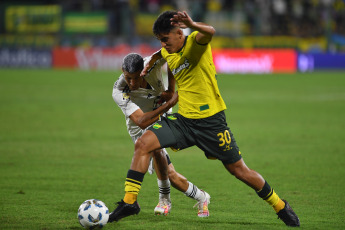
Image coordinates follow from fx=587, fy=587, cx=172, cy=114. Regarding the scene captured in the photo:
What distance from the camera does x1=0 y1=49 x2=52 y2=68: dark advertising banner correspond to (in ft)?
121

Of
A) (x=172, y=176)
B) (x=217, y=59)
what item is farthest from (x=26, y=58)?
(x=172, y=176)

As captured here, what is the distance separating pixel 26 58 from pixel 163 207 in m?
32.0

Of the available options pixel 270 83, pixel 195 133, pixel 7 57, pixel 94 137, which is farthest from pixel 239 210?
pixel 7 57

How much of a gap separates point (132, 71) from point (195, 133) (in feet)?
3.19

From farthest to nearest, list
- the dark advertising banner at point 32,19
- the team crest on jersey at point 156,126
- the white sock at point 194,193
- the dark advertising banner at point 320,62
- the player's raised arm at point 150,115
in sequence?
the dark advertising banner at point 32,19
the dark advertising banner at point 320,62
the white sock at point 194,193
the player's raised arm at point 150,115
the team crest on jersey at point 156,126

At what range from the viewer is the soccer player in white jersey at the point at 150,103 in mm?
6367

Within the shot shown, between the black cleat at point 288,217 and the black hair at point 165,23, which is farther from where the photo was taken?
the black cleat at point 288,217

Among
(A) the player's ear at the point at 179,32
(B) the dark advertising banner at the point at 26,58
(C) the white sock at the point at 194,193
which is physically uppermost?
(A) the player's ear at the point at 179,32

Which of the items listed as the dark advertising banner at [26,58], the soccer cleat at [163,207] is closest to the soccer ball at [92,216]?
the soccer cleat at [163,207]

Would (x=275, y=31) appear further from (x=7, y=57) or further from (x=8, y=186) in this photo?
(x=8, y=186)

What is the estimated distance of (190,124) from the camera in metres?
6.03

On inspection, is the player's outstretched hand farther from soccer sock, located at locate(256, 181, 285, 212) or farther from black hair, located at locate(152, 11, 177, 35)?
soccer sock, located at locate(256, 181, 285, 212)

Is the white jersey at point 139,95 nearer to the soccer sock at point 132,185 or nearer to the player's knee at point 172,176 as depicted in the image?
the player's knee at point 172,176

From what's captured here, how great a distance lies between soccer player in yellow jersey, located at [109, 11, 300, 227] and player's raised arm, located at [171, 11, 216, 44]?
119mm
